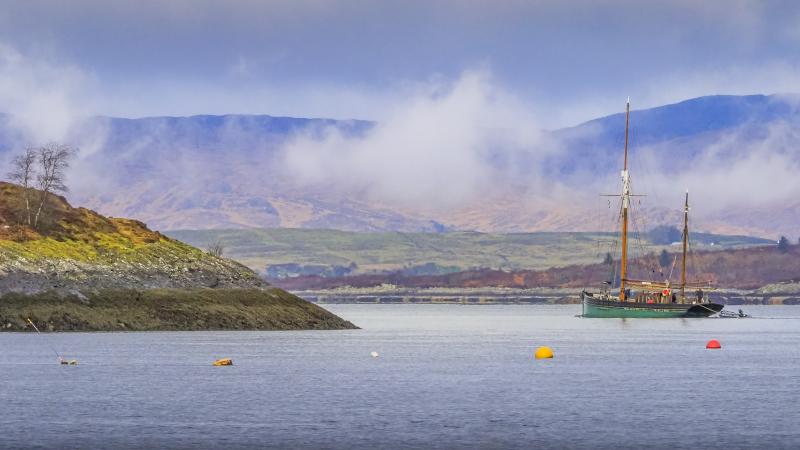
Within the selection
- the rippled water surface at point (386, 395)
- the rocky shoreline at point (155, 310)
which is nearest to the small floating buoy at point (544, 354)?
the rippled water surface at point (386, 395)

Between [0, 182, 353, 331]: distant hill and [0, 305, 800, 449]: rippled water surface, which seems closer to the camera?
[0, 305, 800, 449]: rippled water surface

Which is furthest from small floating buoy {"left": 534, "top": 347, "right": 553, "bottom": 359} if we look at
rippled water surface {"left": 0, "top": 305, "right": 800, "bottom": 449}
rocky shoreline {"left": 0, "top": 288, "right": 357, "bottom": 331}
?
rocky shoreline {"left": 0, "top": 288, "right": 357, "bottom": 331}

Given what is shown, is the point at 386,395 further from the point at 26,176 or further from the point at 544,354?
the point at 26,176

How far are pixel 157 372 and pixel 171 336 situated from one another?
47.5 m

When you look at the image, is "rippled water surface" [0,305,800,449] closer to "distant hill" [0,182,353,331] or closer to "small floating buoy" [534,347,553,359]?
"small floating buoy" [534,347,553,359]

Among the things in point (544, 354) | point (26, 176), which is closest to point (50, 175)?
point (26, 176)

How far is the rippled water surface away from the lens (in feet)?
197

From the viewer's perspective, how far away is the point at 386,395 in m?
78.5

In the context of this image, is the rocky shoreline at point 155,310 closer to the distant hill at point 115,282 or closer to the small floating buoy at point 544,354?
the distant hill at point 115,282

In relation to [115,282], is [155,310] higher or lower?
lower

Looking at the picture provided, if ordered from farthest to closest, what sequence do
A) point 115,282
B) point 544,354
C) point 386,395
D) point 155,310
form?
point 155,310, point 115,282, point 544,354, point 386,395

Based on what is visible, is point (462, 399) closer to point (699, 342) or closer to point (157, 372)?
point (157, 372)

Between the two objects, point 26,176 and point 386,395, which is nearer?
point 386,395

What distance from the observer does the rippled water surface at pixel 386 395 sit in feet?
197
